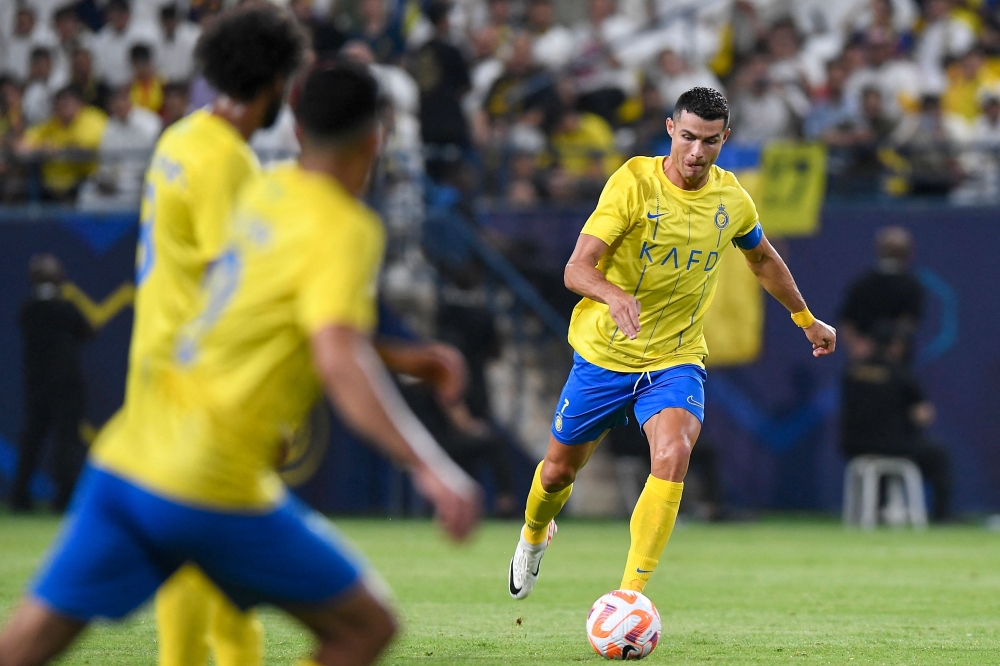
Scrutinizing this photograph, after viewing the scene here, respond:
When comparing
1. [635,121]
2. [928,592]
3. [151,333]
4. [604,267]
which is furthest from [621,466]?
[151,333]

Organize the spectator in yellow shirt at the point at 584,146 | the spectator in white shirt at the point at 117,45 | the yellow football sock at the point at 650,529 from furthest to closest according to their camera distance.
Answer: the spectator in white shirt at the point at 117,45 → the spectator in yellow shirt at the point at 584,146 → the yellow football sock at the point at 650,529

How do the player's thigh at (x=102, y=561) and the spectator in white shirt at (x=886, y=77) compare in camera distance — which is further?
the spectator in white shirt at (x=886, y=77)

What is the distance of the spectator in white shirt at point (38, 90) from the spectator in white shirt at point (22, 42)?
51 centimetres

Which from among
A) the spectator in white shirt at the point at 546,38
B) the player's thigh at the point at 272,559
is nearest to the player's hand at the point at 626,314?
the player's thigh at the point at 272,559

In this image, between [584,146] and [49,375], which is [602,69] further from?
[49,375]

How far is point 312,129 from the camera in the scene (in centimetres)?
405

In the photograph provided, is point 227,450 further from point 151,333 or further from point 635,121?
point 635,121

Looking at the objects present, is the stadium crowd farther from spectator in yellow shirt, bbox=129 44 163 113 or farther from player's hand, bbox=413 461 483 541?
player's hand, bbox=413 461 483 541

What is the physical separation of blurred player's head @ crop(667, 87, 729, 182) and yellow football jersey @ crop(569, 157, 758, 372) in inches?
8.5

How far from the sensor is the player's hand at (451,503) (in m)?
3.66

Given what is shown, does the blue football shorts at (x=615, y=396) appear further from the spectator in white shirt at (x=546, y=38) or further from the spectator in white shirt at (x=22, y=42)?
the spectator in white shirt at (x=22, y=42)

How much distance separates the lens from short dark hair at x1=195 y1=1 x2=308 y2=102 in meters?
4.94

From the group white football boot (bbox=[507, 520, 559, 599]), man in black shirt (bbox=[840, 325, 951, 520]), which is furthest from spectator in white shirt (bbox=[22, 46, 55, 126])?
white football boot (bbox=[507, 520, 559, 599])

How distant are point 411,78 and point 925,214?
20.8 ft
